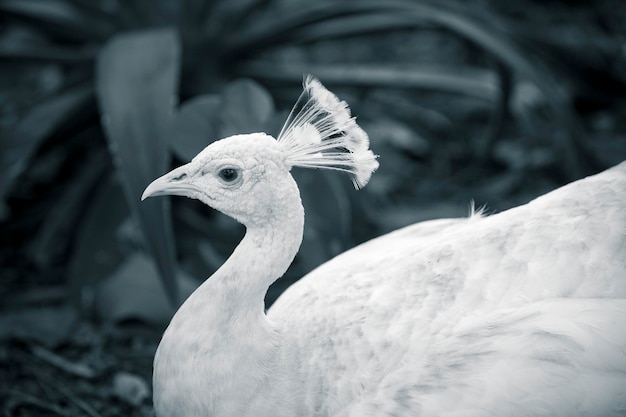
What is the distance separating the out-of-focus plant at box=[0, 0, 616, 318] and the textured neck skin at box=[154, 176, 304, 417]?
0.39 m

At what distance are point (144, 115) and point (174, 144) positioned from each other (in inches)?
6.5

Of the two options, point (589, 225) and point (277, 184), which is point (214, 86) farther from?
point (589, 225)

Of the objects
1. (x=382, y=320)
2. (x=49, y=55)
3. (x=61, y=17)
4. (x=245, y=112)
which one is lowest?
(x=382, y=320)

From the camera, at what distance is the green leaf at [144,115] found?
1.72 meters

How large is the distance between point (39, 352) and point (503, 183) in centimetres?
186

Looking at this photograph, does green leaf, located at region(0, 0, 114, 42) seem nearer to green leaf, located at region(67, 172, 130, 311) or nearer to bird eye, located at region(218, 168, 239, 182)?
green leaf, located at region(67, 172, 130, 311)

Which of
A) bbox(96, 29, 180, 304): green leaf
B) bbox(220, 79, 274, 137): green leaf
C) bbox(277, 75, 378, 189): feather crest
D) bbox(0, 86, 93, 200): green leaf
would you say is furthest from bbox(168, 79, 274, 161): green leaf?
bbox(277, 75, 378, 189): feather crest

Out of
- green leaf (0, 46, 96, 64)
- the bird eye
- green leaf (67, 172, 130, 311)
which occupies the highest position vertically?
green leaf (0, 46, 96, 64)

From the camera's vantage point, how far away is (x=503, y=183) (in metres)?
2.93

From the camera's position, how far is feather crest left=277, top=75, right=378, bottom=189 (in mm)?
1357

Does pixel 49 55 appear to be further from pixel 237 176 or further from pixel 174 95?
pixel 237 176

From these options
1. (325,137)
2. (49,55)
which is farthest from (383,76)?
(325,137)

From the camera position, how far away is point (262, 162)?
4.31ft

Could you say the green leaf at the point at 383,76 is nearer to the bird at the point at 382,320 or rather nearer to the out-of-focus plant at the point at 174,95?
the out-of-focus plant at the point at 174,95
